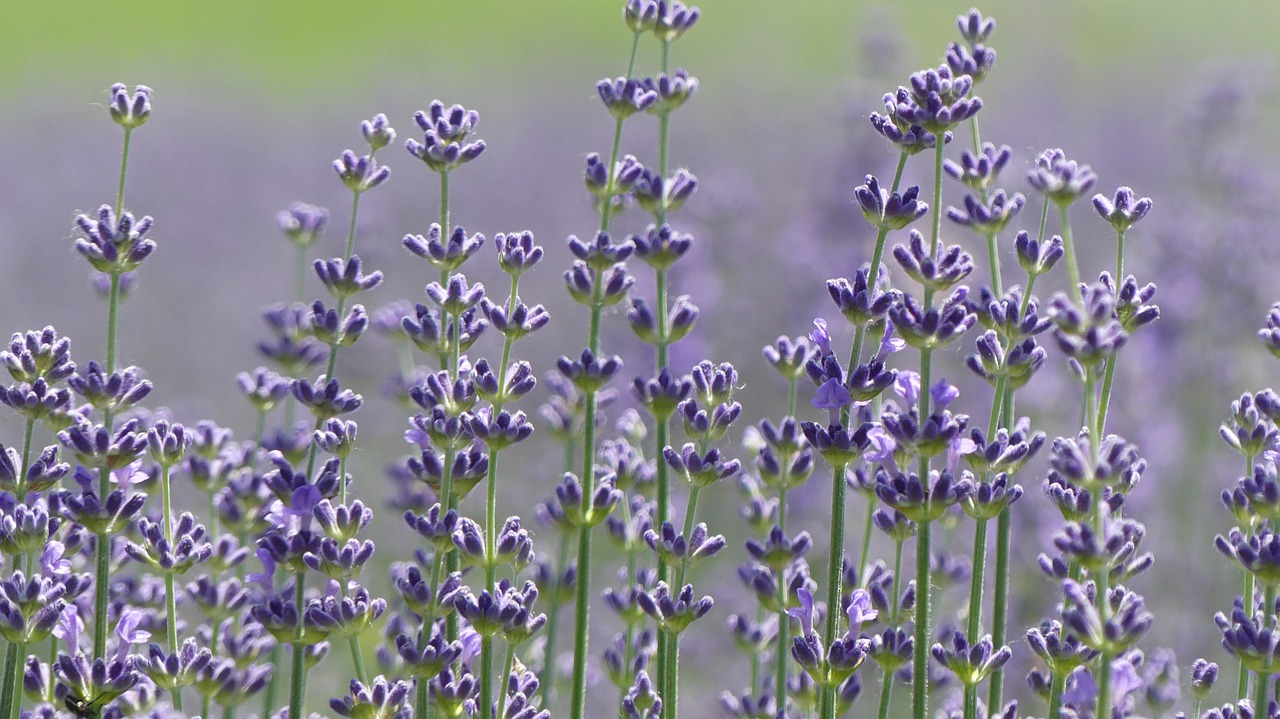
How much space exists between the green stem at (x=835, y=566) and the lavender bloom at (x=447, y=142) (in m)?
0.76

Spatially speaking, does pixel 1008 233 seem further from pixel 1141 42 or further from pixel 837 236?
pixel 1141 42

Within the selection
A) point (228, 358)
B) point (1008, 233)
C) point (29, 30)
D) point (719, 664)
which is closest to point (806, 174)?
point (1008, 233)

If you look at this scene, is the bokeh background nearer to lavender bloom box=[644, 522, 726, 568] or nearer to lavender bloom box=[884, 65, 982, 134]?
lavender bloom box=[644, 522, 726, 568]

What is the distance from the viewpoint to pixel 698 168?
31.8 feet

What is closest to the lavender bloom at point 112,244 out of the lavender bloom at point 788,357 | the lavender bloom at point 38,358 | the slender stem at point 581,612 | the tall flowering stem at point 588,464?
the lavender bloom at point 38,358

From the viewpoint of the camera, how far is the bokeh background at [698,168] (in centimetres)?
508

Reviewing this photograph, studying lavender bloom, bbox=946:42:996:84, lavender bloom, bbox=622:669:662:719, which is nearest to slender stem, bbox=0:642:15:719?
lavender bloom, bbox=622:669:662:719

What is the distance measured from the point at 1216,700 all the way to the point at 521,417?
10.5 ft

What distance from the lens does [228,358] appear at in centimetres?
803

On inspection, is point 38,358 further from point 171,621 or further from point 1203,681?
point 1203,681

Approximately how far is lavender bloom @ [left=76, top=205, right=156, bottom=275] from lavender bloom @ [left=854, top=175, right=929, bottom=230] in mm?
1086

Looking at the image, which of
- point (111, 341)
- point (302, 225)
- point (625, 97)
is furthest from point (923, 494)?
point (302, 225)

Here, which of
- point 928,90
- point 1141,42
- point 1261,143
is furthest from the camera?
point 1141,42

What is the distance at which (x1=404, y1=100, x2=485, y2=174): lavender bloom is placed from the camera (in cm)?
200
